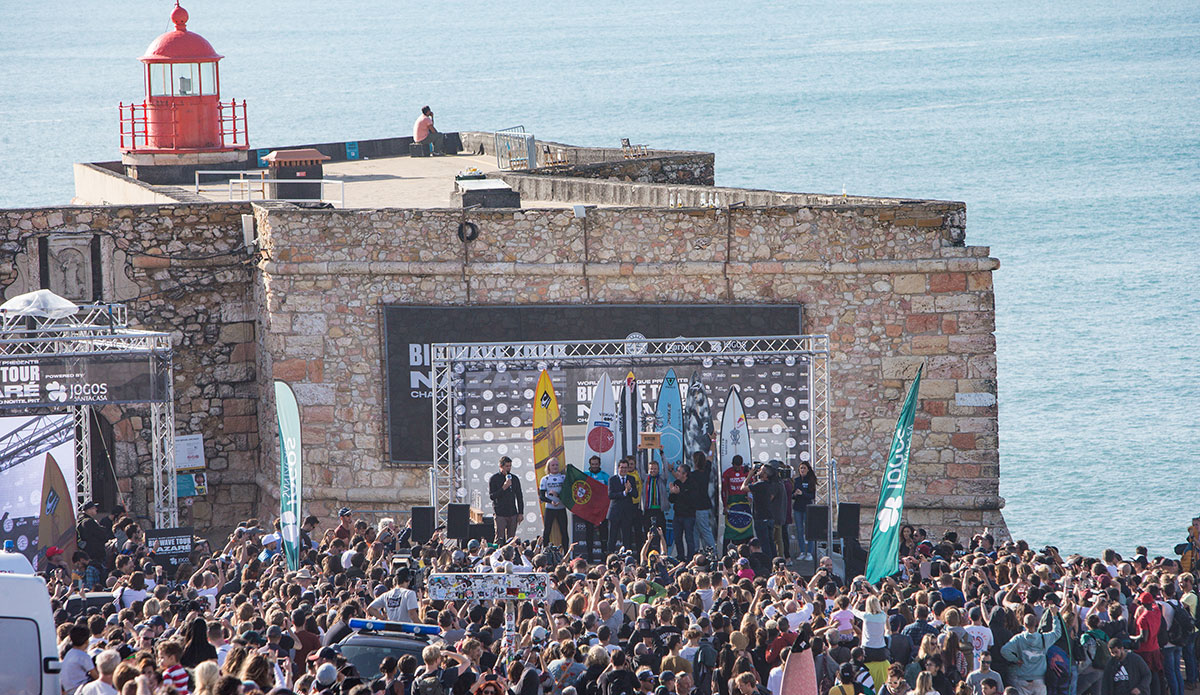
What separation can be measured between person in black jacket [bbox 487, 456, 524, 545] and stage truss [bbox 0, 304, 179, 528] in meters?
3.71

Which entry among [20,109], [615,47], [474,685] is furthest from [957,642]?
[615,47]

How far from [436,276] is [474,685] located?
10672mm

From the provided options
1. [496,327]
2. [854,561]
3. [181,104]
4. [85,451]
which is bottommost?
[854,561]

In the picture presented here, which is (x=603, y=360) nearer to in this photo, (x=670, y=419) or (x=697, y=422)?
(x=670, y=419)

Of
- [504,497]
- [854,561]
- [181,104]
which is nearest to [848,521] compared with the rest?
[854,561]

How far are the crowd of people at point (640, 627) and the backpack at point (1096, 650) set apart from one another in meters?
0.02

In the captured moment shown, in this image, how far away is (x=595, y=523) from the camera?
17344 millimetres

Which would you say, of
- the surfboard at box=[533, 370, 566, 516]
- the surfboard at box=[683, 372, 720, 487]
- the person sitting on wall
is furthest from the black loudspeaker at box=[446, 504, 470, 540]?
the person sitting on wall

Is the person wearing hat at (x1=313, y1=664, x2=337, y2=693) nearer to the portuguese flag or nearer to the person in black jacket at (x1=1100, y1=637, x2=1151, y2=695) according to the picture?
the person in black jacket at (x1=1100, y1=637, x2=1151, y2=695)

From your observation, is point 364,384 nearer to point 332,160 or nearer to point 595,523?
point 595,523

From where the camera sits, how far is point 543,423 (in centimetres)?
1794

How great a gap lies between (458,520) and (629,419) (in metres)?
2.29

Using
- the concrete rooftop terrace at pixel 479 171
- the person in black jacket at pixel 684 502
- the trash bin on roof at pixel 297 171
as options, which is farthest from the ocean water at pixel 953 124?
the person in black jacket at pixel 684 502

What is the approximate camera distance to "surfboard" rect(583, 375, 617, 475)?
1767 cm
